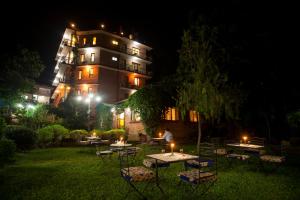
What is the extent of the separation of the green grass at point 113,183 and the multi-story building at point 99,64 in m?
24.8

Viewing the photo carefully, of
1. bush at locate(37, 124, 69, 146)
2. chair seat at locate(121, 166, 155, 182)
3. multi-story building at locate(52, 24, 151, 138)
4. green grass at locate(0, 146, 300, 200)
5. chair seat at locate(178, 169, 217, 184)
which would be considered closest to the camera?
chair seat at locate(178, 169, 217, 184)

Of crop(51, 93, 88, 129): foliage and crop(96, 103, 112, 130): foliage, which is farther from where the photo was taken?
crop(96, 103, 112, 130): foliage

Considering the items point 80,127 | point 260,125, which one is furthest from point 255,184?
point 80,127

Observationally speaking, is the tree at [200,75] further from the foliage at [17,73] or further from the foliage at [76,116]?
the foliage at [76,116]

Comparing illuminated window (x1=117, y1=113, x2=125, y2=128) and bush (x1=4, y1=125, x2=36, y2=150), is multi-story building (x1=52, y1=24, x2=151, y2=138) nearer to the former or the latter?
illuminated window (x1=117, y1=113, x2=125, y2=128)

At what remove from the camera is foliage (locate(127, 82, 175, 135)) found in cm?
1919

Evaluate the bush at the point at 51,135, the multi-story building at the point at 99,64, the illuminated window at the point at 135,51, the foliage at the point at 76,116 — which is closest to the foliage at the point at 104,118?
the foliage at the point at 76,116

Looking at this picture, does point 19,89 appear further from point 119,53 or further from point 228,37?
point 119,53

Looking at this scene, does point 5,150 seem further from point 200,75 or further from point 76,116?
point 76,116

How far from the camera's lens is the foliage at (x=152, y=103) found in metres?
19.2

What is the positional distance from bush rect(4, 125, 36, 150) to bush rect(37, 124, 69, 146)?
A: 2232 mm

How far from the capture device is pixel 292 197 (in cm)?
547

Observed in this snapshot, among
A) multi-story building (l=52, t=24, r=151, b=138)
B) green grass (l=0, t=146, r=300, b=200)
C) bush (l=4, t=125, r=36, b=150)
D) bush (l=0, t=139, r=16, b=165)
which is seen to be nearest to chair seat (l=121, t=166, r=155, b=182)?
green grass (l=0, t=146, r=300, b=200)

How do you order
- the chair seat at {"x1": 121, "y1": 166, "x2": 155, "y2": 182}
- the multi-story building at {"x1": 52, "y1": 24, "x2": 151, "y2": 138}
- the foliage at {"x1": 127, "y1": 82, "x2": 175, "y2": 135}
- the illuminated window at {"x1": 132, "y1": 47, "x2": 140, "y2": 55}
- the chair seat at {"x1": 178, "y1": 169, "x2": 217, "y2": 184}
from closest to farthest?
the chair seat at {"x1": 178, "y1": 169, "x2": 217, "y2": 184}
the chair seat at {"x1": 121, "y1": 166, "x2": 155, "y2": 182}
the foliage at {"x1": 127, "y1": 82, "x2": 175, "y2": 135}
the multi-story building at {"x1": 52, "y1": 24, "x2": 151, "y2": 138}
the illuminated window at {"x1": 132, "y1": 47, "x2": 140, "y2": 55}
